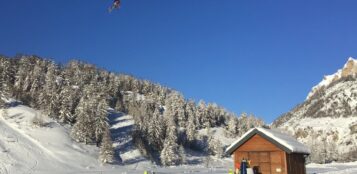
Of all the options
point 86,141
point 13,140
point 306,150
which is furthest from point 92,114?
point 306,150

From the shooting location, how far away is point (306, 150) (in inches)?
1248

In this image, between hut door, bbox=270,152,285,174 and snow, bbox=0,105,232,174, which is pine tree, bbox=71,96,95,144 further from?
hut door, bbox=270,152,285,174

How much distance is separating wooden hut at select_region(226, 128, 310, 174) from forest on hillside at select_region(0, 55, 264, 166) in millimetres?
50368

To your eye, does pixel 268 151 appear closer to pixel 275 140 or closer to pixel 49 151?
pixel 275 140

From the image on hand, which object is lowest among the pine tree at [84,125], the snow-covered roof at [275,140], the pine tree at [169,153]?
the snow-covered roof at [275,140]

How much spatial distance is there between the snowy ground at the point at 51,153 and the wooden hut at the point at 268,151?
2773cm

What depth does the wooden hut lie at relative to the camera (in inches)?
1112

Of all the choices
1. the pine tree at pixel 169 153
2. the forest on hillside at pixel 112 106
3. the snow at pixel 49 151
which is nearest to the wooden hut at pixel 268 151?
the snow at pixel 49 151

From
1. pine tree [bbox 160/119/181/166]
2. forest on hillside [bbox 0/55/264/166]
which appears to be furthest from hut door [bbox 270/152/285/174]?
pine tree [bbox 160/119/181/166]

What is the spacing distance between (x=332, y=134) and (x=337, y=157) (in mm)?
30194

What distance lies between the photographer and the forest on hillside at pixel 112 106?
88.6 metres

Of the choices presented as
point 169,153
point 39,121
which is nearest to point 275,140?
point 39,121

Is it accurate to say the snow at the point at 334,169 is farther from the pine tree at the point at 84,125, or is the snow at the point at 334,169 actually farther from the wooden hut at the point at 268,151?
the pine tree at the point at 84,125

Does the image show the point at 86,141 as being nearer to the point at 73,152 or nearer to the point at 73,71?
the point at 73,152
